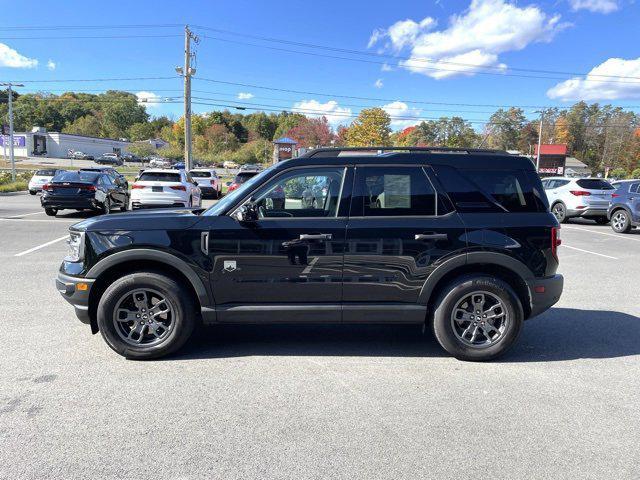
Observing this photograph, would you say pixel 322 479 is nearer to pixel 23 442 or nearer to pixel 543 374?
pixel 23 442

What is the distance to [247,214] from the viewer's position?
420 cm

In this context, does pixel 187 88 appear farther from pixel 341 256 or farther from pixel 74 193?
pixel 341 256

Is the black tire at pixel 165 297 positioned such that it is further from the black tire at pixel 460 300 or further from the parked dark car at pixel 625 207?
the parked dark car at pixel 625 207

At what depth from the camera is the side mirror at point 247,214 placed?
420cm

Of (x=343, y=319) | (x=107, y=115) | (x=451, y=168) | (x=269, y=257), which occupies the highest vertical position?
(x=107, y=115)

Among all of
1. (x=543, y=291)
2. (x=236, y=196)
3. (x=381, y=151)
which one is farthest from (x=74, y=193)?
(x=543, y=291)

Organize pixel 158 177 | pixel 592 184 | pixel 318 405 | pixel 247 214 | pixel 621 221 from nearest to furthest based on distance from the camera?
1. pixel 318 405
2. pixel 247 214
3. pixel 621 221
4. pixel 158 177
5. pixel 592 184

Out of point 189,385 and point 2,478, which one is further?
point 189,385

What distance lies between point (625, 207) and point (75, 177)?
688 inches

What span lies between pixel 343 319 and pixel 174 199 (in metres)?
12.4

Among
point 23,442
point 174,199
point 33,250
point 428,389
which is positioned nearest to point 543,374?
point 428,389

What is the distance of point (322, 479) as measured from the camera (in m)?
2.68

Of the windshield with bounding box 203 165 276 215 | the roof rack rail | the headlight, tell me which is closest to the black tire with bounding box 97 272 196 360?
the headlight

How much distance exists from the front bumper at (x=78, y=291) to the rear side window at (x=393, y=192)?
2.55 m
